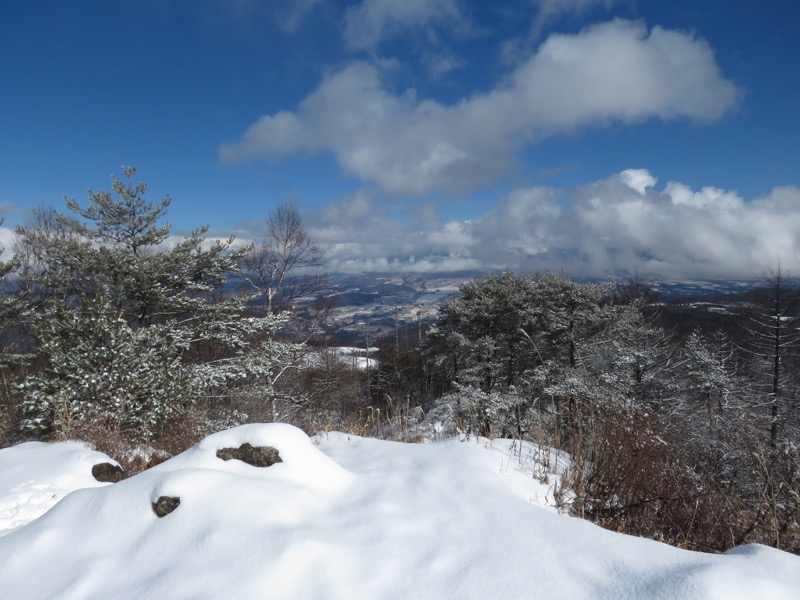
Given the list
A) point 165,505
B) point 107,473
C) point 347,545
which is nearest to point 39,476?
point 107,473

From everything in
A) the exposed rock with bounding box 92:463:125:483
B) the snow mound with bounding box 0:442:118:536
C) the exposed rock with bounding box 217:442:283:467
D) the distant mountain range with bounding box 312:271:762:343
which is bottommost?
the distant mountain range with bounding box 312:271:762:343

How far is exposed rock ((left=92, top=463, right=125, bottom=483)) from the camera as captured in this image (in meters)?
4.17

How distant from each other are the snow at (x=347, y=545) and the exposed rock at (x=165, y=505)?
0.04 metres

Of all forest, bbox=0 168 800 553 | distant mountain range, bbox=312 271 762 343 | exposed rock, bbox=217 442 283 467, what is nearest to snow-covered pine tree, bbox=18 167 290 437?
forest, bbox=0 168 800 553

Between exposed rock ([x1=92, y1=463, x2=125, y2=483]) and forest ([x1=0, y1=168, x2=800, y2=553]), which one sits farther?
exposed rock ([x1=92, y1=463, x2=125, y2=483])

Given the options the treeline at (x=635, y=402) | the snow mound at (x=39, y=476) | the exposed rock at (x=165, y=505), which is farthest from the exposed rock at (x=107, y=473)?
the treeline at (x=635, y=402)

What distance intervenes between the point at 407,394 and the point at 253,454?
22.0 feet

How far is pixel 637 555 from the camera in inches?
60.6

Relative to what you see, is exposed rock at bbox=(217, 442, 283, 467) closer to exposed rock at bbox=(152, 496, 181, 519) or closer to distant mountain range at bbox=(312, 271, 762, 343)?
exposed rock at bbox=(152, 496, 181, 519)

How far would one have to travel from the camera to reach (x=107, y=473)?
4.25m

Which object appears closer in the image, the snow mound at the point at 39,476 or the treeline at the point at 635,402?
the treeline at the point at 635,402

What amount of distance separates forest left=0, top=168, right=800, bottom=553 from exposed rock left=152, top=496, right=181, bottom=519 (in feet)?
7.16

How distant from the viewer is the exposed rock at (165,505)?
81.2 inches

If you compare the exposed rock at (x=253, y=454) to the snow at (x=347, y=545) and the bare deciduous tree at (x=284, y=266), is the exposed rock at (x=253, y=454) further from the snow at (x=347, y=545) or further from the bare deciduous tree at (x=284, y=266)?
the bare deciduous tree at (x=284, y=266)
